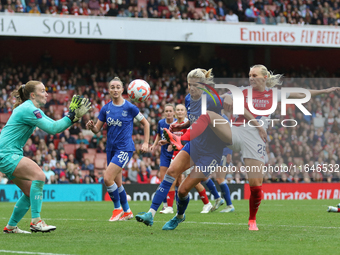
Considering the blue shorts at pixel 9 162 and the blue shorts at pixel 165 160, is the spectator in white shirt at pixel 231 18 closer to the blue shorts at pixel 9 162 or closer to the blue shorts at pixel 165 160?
the blue shorts at pixel 165 160

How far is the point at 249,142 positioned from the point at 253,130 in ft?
0.56

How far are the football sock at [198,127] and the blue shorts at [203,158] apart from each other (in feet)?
0.40

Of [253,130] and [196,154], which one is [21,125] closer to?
[196,154]

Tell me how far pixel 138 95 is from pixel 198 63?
59.2 feet

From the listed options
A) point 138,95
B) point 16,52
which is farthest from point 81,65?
point 138,95

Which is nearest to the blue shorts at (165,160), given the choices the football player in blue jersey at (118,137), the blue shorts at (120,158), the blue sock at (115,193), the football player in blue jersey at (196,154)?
the football player in blue jersey at (118,137)

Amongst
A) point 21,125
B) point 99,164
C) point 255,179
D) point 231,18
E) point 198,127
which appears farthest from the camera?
point 231,18

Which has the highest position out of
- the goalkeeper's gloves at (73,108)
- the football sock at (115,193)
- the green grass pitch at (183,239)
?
the goalkeeper's gloves at (73,108)

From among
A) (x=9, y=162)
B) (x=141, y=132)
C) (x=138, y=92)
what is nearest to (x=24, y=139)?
(x=9, y=162)

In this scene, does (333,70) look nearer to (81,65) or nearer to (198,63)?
(198,63)

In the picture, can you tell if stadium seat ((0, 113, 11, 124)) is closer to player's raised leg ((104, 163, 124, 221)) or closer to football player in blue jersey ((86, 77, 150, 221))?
football player in blue jersey ((86, 77, 150, 221))

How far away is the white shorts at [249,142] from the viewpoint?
6.91m

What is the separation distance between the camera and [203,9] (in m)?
24.9

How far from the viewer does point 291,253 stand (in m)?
5.11
